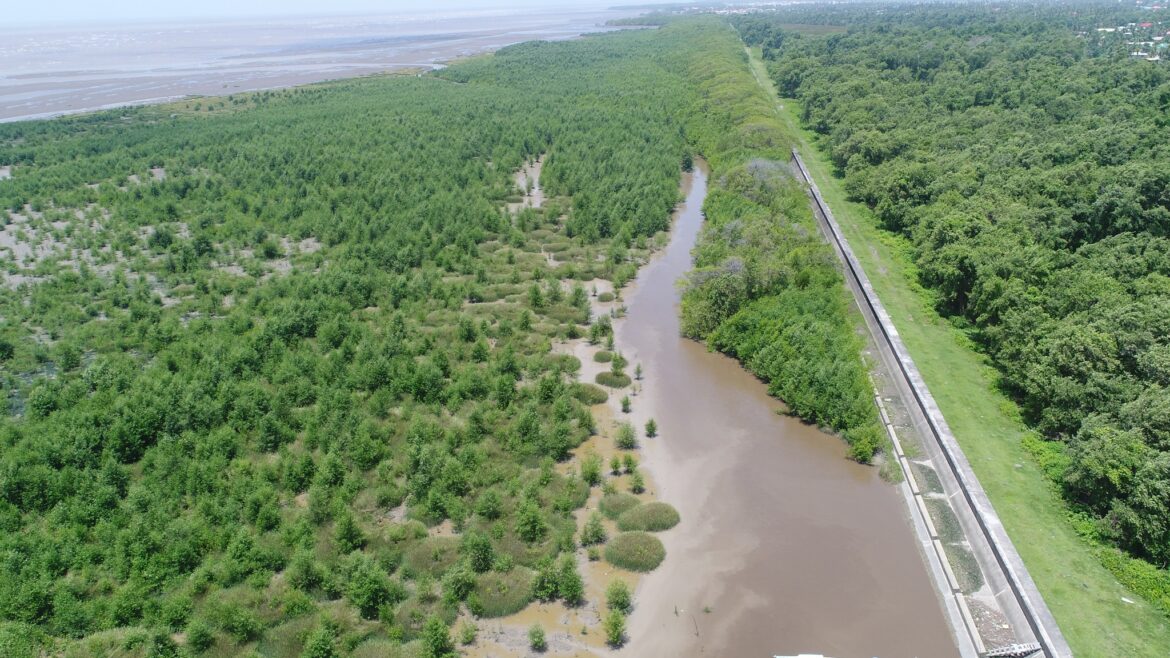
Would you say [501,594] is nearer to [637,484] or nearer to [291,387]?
[637,484]

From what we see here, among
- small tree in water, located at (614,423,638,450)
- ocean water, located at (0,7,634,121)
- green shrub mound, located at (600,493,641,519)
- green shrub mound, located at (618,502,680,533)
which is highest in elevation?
ocean water, located at (0,7,634,121)

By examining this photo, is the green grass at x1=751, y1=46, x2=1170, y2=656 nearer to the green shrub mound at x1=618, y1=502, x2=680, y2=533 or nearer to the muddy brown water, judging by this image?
the muddy brown water

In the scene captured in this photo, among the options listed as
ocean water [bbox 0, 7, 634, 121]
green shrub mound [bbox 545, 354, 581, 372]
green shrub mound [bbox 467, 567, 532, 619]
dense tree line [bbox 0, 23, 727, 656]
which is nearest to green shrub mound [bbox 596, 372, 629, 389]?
green shrub mound [bbox 545, 354, 581, 372]

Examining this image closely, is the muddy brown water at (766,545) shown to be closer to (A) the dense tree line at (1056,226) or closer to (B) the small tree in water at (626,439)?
(B) the small tree in water at (626,439)

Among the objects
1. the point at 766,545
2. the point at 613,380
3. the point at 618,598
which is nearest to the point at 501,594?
the point at 618,598

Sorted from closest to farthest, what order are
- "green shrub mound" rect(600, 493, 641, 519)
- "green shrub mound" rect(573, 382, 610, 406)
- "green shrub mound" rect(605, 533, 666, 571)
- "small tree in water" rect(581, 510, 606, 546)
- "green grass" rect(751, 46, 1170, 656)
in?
"green grass" rect(751, 46, 1170, 656)
"green shrub mound" rect(605, 533, 666, 571)
"small tree in water" rect(581, 510, 606, 546)
"green shrub mound" rect(600, 493, 641, 519)
"green shrub mound" rect(573, 382, 610, 406)

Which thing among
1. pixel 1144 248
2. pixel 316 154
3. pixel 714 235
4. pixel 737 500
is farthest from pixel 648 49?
pixel 737 500

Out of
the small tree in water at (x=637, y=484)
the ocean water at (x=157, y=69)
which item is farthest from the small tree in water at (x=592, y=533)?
the ocean water at (x=157, y=69)
